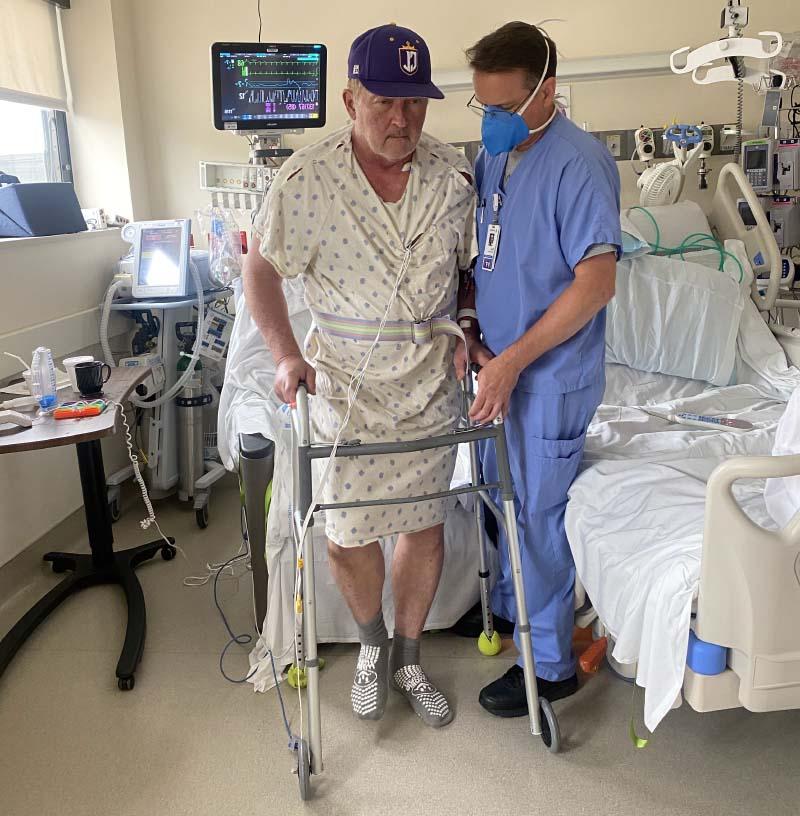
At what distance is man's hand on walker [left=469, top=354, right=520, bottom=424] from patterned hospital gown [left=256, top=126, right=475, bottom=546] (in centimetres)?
15

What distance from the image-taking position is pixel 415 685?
2.07 meters

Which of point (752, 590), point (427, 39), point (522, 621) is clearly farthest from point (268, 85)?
point (752, 590)

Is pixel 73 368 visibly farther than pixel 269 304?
Yes

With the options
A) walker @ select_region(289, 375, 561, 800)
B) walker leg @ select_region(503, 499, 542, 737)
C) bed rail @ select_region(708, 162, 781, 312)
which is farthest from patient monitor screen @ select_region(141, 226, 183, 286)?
bed rail @ select_region(708, 162, 781, 312)

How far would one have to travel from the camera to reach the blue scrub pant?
6.29ft

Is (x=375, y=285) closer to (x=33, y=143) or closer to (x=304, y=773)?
(x=304, y=773)

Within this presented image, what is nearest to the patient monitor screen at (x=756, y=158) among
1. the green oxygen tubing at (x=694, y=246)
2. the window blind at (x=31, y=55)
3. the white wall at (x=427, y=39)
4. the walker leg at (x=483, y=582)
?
the green oxygen tubing at (x=694, y=246)

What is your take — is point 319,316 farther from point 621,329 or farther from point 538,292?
point 621,329

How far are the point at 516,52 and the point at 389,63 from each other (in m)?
0.27

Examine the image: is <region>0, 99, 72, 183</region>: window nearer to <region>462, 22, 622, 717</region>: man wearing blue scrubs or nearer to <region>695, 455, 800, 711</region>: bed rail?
<region>462, 22, 622, 717</region>: man wearing blue scrubs

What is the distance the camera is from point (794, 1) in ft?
11.1

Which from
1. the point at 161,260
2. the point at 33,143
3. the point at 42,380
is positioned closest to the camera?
the point at 42,380

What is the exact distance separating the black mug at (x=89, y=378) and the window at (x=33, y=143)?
4.49ft

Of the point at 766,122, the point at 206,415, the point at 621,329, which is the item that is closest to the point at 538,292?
the point at 621,329
